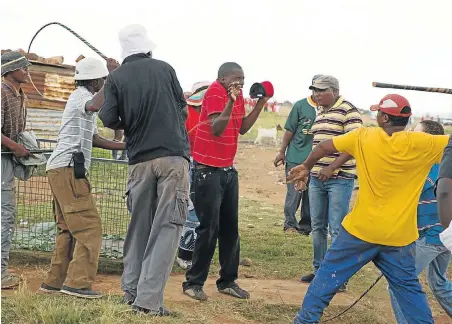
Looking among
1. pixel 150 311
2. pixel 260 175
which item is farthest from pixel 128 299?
pixel 260 175

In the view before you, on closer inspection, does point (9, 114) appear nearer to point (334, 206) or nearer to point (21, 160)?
point (21, 160)

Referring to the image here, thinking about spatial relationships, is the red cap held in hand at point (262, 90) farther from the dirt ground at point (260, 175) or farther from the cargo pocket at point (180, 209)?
the dirt ground at point (260, 175)

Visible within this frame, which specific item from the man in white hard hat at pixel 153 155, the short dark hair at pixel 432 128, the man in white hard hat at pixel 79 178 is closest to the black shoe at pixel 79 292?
the man in white hard hat at pixel 79 178

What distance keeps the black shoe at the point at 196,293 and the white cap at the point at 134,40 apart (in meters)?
2.12

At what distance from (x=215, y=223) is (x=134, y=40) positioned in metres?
1.76

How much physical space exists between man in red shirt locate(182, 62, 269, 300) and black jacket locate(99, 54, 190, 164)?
84 centimetres

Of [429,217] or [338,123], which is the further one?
[338,123]

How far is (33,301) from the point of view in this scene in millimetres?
4914

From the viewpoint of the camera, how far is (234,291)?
20.7 feet

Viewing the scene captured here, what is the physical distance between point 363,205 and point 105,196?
2882 mm

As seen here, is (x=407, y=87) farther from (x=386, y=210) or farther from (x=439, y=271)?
(x=439, y=271)

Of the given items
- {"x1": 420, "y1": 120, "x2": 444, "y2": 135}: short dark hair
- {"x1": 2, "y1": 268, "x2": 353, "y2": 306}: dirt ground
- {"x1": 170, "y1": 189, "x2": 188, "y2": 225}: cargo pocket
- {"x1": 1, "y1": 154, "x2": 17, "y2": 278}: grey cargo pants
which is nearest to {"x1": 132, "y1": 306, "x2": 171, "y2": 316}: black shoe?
{"x1": 170, "y1": 189, "x2": 188, "y2": 225}: cargo pocket

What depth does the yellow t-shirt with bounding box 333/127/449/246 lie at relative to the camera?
477 centimetres

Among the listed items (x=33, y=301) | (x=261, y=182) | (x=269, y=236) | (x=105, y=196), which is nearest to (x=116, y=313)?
(x=33, y=301)
